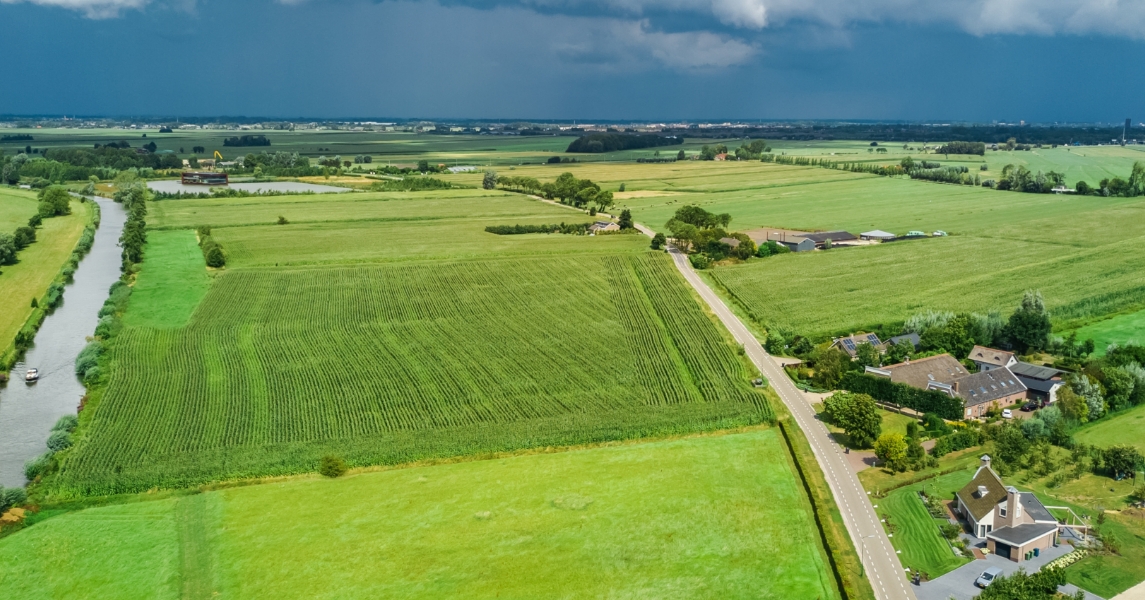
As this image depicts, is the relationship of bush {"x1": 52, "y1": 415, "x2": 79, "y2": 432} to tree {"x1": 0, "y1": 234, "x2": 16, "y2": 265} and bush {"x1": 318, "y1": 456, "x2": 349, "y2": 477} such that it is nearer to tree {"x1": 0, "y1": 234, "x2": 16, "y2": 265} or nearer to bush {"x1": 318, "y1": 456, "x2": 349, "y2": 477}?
bush {"x1": 318, "y1": 456, "x2": 349, "y2": 477}

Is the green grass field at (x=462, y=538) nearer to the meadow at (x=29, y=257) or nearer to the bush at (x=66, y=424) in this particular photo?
the bush at (x=66, y=424)

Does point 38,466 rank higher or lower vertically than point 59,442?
lower

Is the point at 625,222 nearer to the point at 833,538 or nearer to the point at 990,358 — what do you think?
the point at 990,358

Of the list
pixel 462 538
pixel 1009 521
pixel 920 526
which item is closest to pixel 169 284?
pixel 462 538

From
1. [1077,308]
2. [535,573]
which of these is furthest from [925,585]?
[1077,308]

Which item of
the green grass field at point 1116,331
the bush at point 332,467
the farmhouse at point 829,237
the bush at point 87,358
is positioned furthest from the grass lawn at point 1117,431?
the bush at point 87,358
